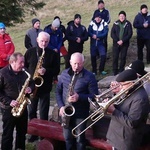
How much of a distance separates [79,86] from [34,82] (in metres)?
0.96

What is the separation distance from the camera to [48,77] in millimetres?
7430

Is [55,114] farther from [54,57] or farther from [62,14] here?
[62,14]

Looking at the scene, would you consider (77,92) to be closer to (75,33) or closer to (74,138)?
(74,138)

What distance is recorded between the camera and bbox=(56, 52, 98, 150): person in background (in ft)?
20.4

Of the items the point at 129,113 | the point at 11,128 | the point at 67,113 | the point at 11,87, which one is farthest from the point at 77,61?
the point at 11,128

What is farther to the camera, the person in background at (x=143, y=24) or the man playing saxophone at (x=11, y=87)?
the person in background at (x=143, y=24)

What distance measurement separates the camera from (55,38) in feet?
36.7

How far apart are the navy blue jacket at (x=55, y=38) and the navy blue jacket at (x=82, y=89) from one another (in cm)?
480

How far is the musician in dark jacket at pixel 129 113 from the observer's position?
502cm

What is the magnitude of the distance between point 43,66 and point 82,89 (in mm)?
1271

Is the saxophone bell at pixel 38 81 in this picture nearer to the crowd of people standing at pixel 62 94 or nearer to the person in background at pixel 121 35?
the crowd of people standing at pixel 62 94

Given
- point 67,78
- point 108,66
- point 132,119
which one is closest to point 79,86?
point 67,78

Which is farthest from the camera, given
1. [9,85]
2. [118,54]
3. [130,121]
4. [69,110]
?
[118,54]

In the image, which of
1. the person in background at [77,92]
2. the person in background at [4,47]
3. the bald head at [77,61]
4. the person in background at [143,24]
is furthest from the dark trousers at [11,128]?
the person in background at [143,24]
